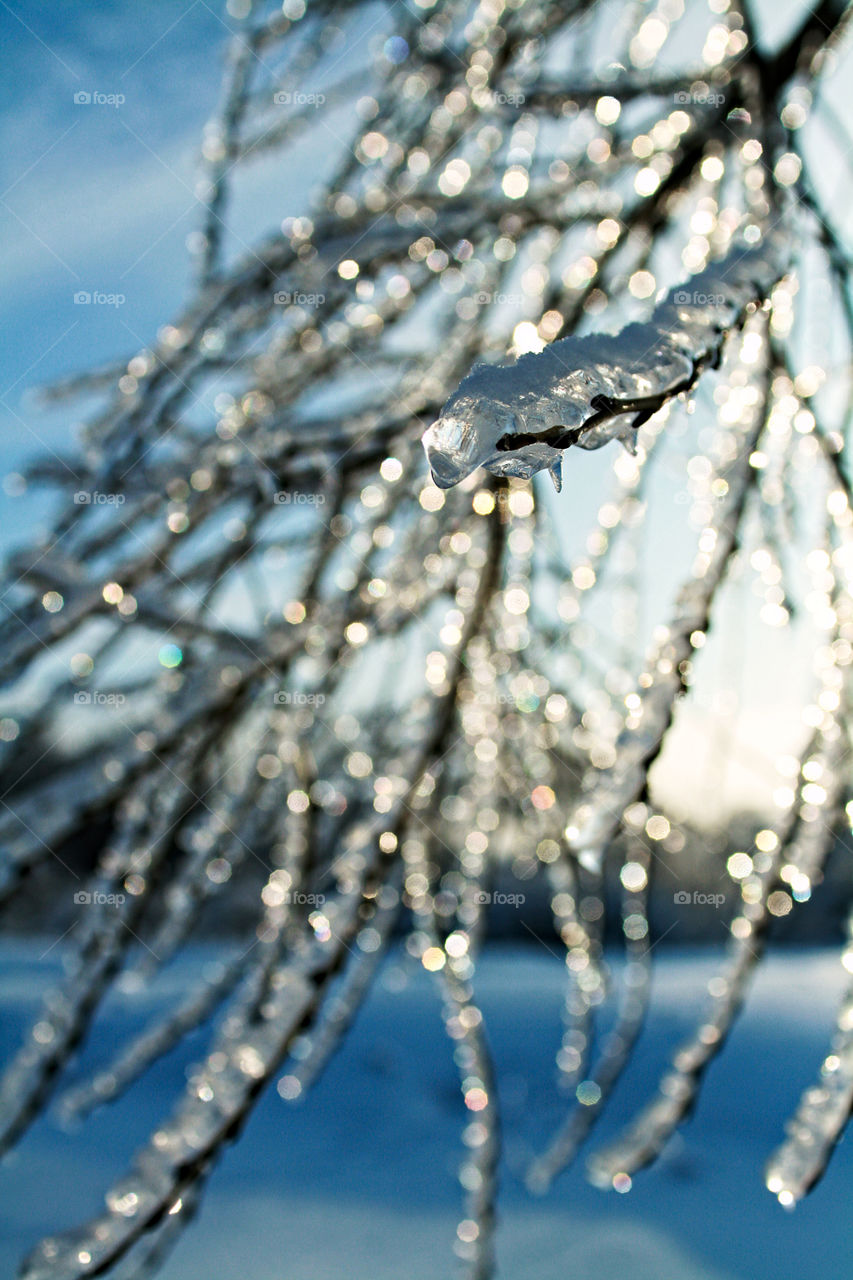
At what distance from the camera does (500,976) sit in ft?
13.6

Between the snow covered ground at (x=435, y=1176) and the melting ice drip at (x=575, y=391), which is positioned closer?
the melting ice drip at (x=575, y=391)

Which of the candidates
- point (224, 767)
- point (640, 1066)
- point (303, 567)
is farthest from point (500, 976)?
point (303, 567)

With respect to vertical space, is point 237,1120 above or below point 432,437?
below

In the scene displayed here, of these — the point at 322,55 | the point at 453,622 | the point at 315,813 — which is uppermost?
the point at 322,55

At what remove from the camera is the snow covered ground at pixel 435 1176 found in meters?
1.75

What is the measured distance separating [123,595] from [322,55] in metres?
1.10

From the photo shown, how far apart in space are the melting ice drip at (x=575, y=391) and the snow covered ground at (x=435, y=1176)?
1.90 meters

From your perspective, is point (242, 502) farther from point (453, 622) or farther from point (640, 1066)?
point (640, 1066)

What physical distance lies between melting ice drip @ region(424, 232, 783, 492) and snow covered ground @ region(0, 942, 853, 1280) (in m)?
1.90

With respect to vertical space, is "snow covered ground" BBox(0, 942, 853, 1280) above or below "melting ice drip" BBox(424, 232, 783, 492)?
below

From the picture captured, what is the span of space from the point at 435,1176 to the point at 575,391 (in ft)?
7.60

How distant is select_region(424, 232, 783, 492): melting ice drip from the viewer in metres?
0.36

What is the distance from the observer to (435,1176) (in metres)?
2.13

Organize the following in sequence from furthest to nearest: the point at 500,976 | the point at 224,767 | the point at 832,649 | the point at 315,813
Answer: the point at 500,976 → the point at 224,767 → the point at 315,813 → the point at 832,649
